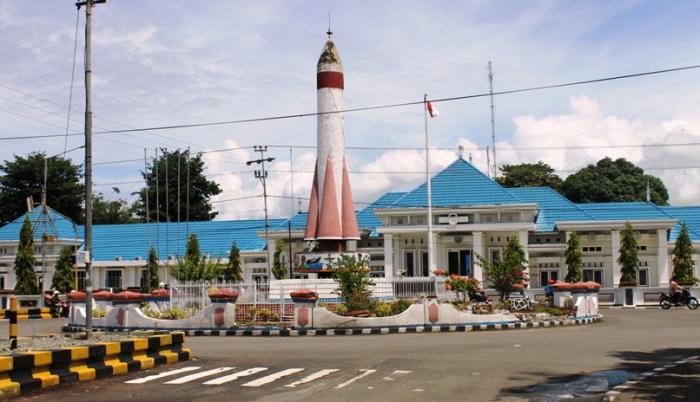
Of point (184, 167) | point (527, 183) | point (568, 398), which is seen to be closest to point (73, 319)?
point (568, 398)

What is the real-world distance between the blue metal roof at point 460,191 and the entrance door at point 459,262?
3899 mm

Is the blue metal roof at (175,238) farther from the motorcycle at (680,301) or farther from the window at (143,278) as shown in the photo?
the motorcycle at (680,301)

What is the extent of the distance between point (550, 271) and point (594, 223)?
4601 mm

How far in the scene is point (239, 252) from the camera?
186ft

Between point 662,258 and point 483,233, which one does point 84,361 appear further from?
point 662,258

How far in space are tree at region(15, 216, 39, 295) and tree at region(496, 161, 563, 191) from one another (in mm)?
45579

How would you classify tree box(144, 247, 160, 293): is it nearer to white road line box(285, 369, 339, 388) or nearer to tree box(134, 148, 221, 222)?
tree box(134, 148, 221, 222)

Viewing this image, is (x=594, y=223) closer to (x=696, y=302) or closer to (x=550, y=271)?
(x=550, y=271)

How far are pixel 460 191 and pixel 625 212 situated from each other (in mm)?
10722

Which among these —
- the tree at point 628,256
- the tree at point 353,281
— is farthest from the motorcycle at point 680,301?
the tree at point 353,281

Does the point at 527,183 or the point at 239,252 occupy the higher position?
the point at 527,183

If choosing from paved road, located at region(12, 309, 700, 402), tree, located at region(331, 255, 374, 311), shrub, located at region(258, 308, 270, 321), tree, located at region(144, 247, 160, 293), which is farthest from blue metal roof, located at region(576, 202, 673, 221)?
shrub, located at region(258, 308, 270, 321)

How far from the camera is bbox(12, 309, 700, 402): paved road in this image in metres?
11.7

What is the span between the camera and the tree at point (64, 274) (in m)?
52.8
